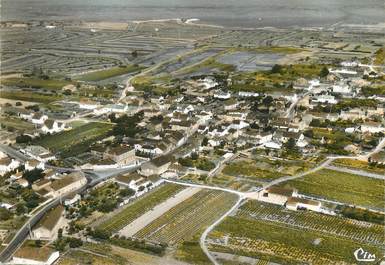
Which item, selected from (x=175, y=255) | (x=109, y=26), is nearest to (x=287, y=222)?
(x=175, y=255)

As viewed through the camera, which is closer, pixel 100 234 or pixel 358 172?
pixel 100 234

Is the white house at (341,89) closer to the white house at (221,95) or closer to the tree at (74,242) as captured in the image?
the white house at (221,95)

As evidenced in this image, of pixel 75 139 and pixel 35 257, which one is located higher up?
pixel 75 139

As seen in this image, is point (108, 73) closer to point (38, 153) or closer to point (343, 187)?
point (38, 153)

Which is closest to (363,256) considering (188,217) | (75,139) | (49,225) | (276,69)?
(188,217)

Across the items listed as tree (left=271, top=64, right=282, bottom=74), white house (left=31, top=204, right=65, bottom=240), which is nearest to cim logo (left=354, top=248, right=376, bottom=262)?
white house (left=31, top=204, right=65, bottom=240)

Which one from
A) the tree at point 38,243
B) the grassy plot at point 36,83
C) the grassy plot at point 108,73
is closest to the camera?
the tree at point 38,243

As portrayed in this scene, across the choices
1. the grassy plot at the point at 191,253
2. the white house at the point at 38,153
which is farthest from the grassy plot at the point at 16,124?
the grassy plot at the point at 191,253
